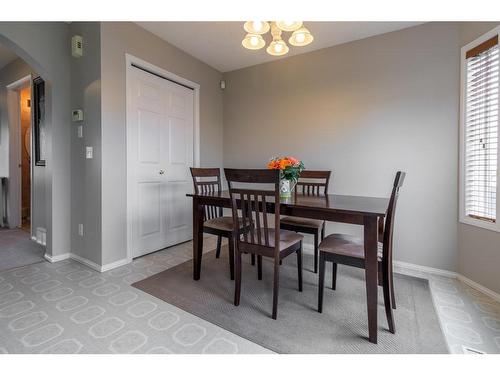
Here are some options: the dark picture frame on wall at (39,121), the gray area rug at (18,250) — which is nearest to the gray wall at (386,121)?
the dark picture frame on wall at (39,121)

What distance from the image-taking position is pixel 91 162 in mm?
2453

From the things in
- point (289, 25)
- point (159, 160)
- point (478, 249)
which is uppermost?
point (289, 25)

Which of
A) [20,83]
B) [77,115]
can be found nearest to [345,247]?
[77,115]

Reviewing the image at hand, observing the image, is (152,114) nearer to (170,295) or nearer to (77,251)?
(77,251)

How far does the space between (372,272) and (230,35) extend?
8.88ft

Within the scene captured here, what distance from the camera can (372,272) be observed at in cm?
144

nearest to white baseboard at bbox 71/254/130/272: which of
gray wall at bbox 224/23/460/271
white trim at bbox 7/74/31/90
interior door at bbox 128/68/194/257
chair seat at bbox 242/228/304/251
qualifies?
interior door at bbox 128/68/194/257

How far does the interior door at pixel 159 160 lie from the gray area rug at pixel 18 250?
1.13 m

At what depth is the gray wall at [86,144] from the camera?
237 cm

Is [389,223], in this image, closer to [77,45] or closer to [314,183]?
[314,183]

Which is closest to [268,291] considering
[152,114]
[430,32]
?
[152,114]

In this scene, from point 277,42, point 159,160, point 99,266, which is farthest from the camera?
point 159,160

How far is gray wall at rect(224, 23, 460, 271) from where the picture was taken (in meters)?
2.37

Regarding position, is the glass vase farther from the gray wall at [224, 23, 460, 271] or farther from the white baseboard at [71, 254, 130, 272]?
the white baseboard at [71, 254, 130, 272]
